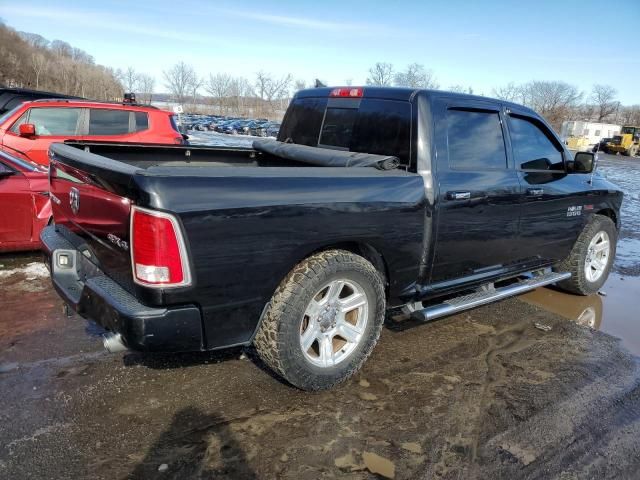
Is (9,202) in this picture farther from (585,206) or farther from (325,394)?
(585,206)

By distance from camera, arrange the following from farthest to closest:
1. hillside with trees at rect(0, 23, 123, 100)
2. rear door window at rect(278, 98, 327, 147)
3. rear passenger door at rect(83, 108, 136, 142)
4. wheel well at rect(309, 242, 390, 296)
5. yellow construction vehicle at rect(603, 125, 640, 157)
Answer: hillside with trees at rect(0, 23, 123, 100) → yellow construction vehicle at rect(603, 125, 640, 157) → rear passenger door at rect(83, 108, 136, 142) → rear door window at rect(278, 98, 327, 147) → wheel well at rect(309, 242, 390, 296)

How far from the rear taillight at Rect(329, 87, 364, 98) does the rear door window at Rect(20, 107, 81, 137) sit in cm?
593

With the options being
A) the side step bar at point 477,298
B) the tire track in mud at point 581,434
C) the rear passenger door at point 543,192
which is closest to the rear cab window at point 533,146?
the rear passenger door at point 543,192

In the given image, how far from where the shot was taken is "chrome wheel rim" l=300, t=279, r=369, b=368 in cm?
311

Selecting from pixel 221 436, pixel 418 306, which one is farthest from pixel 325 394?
pixel 418 306

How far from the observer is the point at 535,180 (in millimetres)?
4324

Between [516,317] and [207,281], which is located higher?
[207,281]

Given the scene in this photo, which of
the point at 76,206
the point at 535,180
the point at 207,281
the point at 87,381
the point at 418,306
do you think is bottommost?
the point at 87,381

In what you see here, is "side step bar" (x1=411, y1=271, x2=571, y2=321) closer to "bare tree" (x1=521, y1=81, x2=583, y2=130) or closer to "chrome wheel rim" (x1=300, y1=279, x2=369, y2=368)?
"chrome wheel rim" (x1=300, y1=279, x2=369, y2=368)

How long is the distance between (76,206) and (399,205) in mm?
2004

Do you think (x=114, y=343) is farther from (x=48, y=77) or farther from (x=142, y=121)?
(x=48, y=77)

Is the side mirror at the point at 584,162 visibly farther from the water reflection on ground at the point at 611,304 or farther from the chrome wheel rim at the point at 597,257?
the water reflection on ground at the point at 611,304

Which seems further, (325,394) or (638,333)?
(638,333)

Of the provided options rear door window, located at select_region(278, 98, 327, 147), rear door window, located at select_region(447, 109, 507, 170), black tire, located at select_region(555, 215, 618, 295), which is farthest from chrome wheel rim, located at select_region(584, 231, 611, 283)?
rear door window, located at select_region(278, 98, 327, 147)
